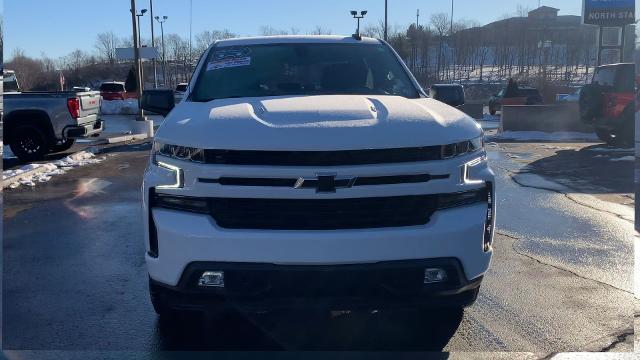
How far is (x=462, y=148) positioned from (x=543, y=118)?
665 inches

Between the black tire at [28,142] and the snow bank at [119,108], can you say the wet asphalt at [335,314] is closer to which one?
the black tire at [28,142]

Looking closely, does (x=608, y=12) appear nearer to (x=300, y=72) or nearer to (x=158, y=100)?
(x=300, y=72)

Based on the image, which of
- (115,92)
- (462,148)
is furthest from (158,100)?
(115,92)

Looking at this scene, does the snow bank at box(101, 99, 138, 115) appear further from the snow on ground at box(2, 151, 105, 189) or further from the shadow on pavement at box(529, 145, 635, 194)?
the shadow on pavement at box(529, 145, 635, 194)

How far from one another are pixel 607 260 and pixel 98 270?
4544mm

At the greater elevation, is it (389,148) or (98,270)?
(389,148)

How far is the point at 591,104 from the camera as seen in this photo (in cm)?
1438

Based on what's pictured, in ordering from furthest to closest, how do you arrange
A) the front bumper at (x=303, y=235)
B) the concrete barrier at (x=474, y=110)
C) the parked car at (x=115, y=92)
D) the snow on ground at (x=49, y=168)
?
the parked car at (x=115, y=92) → the concrete barrier at (x=474, y=110) → the snow on ground at (x=49, y=168) → the front bumper at (x=303, y=235)

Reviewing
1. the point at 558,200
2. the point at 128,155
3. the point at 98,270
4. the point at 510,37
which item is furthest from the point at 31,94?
the point at 510,37

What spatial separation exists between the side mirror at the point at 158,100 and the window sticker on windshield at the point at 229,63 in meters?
0.57

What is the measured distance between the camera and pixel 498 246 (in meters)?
5.96

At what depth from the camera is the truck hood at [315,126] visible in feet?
10.1

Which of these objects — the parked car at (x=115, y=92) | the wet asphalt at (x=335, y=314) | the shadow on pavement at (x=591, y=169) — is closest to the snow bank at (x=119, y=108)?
the parked car at (x=115, y=92)

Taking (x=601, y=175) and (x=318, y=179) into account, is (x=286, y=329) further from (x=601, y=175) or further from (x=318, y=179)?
(x=601, y=175)
